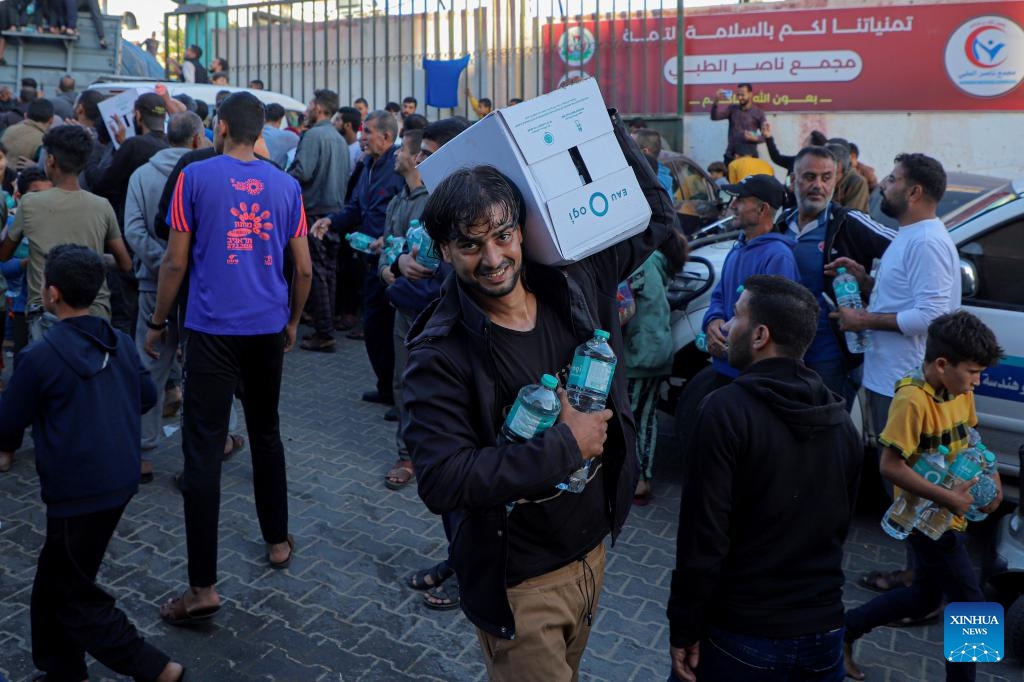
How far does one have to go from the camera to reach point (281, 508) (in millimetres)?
4605

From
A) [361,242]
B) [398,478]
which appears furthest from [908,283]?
[361,242]

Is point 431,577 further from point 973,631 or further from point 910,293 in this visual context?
point 910,293

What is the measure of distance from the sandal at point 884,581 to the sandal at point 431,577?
79.6 inches

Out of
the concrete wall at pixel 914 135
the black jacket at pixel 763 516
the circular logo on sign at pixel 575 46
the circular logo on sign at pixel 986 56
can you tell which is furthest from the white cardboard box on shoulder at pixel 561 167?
the circular logo on sign at pixel 575 46

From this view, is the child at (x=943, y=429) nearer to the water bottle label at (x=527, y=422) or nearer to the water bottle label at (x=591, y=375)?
the water bottle label at (x=591, y=375)

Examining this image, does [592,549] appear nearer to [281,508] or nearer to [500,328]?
[500,328]

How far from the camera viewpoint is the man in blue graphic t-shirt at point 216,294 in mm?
4098

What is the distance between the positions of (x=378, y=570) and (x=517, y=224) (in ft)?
8.95

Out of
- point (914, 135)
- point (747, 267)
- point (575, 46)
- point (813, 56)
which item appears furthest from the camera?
point (575, 46)

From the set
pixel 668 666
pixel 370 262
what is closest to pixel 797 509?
pixel 668 666

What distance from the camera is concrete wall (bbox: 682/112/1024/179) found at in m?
12.5

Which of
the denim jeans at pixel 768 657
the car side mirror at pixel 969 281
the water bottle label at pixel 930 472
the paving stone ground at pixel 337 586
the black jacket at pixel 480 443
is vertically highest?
the car side mirror at pixel 969 281

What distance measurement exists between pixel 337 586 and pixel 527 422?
2.56 meters

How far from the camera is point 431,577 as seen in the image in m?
4.47
